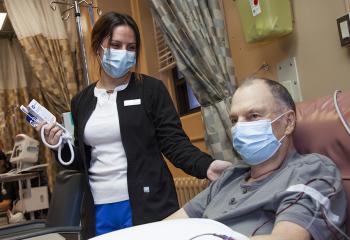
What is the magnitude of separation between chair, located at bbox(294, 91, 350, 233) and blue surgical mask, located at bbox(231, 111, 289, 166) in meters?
0.09

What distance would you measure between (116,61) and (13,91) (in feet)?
17.0

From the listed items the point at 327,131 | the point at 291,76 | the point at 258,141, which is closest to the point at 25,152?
the point at 291,76

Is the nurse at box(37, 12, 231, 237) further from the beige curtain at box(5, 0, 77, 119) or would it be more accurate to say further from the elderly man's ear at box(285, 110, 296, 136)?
the beige curtain at box(5, 0, 77, 119)

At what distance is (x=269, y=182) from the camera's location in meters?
1.10

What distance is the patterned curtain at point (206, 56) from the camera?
2.10 m

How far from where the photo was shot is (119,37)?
60.1 inches

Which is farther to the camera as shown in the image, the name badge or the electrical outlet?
the electrical outlet

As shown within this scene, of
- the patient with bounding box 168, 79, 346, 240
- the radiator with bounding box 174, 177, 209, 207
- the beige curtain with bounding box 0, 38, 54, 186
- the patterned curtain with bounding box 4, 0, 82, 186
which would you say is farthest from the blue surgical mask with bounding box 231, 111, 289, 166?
the beige curtain with bounding box 0, 38, 54, 186

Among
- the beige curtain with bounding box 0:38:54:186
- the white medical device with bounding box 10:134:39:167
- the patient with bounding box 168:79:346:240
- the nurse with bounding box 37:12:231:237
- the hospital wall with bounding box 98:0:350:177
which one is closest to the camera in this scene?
the patient with bounding box 168:79:346:240

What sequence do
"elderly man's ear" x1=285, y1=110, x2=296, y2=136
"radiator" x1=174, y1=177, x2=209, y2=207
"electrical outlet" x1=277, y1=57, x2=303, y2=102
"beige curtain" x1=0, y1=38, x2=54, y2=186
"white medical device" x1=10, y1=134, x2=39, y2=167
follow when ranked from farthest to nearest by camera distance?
1. "beige curtain" x1=0, y1=38, x2=54, y2=186
2. "white medical device" x1=10, y1=134, x2=39, y2=167
3. "radiator" x1=174, y1=177, x2=209, y2=207
4. "electrical outlet" x1=277, y1=57, x2=303, y2=102
5. "elderly man's ear" x1=285, y1=110, x2=296, y2=136

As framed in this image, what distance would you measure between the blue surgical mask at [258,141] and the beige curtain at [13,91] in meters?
5.04

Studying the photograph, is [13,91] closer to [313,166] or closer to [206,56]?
[206,56]

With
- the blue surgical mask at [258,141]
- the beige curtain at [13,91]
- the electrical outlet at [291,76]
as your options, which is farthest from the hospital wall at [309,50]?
the beige curtain at [13,91]

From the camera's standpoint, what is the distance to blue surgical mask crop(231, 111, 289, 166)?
1.14 m
